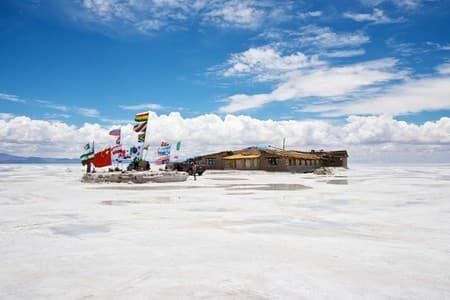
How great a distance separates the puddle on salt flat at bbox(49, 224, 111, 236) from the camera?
8.02m

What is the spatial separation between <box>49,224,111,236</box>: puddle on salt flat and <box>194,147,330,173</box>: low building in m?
43.6

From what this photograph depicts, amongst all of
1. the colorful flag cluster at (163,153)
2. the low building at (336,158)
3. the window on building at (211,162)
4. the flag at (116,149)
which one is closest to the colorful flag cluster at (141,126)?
the flag at (116,149)

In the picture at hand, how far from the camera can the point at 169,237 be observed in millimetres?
7477

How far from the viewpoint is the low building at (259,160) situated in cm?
5159

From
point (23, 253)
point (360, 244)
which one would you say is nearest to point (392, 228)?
A: point (360, 244)

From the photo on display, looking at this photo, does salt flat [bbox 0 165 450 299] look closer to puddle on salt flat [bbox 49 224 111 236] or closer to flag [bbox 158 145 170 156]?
puddle on salt flat [bbox 49 224 111 236]

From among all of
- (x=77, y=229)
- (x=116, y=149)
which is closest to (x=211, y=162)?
(x=116, y=149)

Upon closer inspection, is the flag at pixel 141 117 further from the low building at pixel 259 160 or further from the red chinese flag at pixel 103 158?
the low building at pixel 259 160

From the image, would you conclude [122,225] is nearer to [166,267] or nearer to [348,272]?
[166,267]

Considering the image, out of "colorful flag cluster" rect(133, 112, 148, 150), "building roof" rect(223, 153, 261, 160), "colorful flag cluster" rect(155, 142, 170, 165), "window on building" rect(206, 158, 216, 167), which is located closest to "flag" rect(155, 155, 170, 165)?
"colorful flag cluster" rect(155, 142, 170, 165)

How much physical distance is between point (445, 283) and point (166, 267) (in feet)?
13.1

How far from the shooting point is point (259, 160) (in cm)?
5291

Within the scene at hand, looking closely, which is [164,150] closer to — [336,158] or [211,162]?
[211,162]

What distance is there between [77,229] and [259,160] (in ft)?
149
